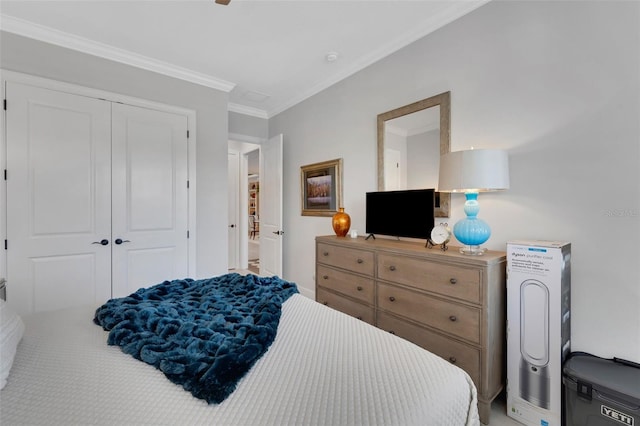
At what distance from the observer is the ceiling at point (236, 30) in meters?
2.13

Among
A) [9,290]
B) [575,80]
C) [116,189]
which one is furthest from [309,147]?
[9,290]

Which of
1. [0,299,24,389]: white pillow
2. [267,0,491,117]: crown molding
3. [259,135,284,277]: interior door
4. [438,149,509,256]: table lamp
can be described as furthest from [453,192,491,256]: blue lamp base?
[259,135,284,277]: interior door

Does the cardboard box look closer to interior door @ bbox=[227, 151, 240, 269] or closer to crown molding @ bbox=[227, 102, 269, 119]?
crown molding @ bbox=[227, 102, 269, 119]

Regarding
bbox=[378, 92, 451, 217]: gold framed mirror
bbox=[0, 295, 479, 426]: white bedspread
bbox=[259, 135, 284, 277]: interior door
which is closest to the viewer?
bbox=[0, 295, 479, 426]: white bedspread

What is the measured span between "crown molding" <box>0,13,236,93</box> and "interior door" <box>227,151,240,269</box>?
93.0 inches

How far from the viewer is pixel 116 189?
2.78 m

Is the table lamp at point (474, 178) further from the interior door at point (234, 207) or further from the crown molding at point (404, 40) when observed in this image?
the interior door at point (234, 207)

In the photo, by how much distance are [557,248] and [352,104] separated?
2.29 m

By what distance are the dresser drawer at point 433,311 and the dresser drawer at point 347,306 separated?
5.9 inches

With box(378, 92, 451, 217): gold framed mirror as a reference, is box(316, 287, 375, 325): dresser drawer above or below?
below

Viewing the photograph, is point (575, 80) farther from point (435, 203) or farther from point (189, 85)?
point (189, 85)

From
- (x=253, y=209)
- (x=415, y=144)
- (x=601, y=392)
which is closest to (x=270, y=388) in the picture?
(x=601, y=392)

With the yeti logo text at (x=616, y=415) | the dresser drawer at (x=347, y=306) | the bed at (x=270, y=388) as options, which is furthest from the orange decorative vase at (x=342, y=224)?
the yeti logo text at (x=616, y=415)

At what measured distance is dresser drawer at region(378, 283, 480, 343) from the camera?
1.67 metres
